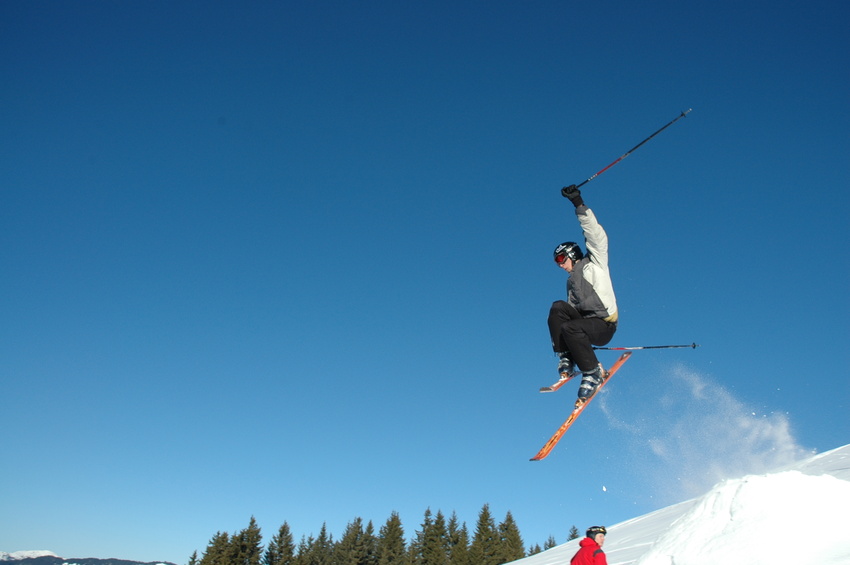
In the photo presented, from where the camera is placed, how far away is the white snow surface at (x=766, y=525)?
544 centimetres

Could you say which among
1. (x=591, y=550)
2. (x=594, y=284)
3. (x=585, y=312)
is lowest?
(x=591, y=550)

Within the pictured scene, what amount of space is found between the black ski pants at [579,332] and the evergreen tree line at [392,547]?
5200 cm

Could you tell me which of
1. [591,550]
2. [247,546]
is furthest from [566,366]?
[247,546]

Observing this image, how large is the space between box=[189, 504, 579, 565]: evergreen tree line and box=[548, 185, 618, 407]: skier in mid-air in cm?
5182

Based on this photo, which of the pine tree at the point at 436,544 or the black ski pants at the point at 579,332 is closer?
the black ski pants at the point at 579,332

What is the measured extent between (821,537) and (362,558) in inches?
2563

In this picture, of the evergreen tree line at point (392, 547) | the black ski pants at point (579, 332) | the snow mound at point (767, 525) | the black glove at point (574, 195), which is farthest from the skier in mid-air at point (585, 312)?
the evergreen tree line at point (392, 547)

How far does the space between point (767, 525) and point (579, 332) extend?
293 cm

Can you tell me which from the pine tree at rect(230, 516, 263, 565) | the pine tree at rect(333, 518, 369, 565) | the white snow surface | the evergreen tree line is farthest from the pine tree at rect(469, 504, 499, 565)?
the white snow surface

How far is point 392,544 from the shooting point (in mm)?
62406

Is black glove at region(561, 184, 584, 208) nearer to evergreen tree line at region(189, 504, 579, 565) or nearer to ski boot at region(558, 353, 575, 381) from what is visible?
ski boot at region(558, 353, 575, 381)

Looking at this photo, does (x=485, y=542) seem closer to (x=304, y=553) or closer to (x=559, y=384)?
(x=304, y=553)

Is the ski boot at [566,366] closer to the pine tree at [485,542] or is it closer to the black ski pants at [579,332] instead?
the black ski pants at [579,332]

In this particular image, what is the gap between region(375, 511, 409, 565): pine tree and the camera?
6047 cm
